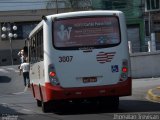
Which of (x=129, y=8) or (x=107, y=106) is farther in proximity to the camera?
(x=129, y=8)

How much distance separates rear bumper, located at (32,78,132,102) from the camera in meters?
16.3

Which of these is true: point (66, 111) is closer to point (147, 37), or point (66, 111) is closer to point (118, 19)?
Answer: point (118, 19)

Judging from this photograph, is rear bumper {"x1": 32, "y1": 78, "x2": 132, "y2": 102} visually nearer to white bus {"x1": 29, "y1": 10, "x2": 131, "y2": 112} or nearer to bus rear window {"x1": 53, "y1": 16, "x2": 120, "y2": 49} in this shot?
white bus {"x1": 29, "y1": 10, "x2": 131, "y2": 112}

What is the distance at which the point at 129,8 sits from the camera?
215ft

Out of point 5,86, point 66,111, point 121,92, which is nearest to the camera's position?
point 121,92

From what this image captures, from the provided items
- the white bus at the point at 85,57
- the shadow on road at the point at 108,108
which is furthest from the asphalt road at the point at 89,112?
the white bus at the point at 85,57

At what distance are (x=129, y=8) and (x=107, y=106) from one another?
157ft

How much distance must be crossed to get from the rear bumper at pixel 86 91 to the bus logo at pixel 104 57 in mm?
751

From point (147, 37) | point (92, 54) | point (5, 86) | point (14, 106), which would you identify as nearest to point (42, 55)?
point (92, 54)

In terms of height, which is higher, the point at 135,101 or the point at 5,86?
the point at 135,101

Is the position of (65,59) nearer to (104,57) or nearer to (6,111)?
(104,57)

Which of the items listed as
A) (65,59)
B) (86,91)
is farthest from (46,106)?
(65,59)

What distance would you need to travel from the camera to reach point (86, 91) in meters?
16.4

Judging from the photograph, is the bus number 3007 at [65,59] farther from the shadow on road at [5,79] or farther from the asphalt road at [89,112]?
the shadow on road at [5,79]
